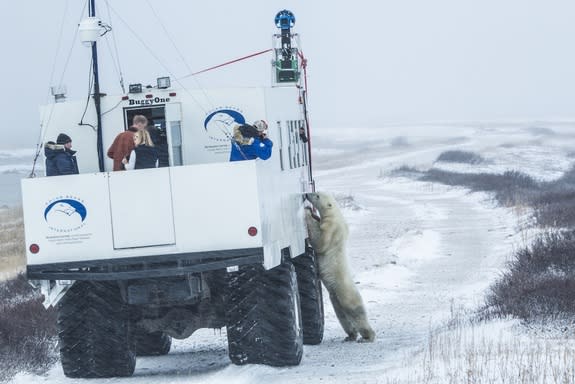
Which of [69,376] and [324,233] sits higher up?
[324,233]

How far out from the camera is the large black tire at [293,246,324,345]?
14672 mm

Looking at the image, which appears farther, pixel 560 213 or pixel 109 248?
pixel 560 213

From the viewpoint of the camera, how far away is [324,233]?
571 inches

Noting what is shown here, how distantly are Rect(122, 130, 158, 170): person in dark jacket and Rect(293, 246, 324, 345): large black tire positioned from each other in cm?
374

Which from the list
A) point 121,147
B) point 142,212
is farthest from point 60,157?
point 142,212

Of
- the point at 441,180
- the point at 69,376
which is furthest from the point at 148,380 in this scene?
the point at 441,180

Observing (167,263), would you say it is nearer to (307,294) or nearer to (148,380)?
(148,380)

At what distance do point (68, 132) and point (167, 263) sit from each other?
2.38 m

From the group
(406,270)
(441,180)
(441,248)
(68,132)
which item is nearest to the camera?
(68,132)

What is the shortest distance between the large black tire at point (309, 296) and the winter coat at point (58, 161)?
398 centimetres

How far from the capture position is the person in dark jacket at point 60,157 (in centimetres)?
1148

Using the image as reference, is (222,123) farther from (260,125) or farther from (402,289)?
(402,289)

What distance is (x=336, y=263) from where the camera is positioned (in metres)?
14.6

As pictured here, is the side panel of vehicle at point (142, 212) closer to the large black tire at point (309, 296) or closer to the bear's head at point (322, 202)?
the bear's head at point (322, 202)
